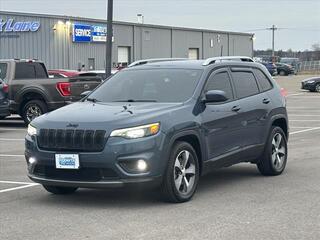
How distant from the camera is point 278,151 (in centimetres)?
934

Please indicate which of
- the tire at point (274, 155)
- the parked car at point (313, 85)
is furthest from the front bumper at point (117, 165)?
the parked car at point (313, 85)

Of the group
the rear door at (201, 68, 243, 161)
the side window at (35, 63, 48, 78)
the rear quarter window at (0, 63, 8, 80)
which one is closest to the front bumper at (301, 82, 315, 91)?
the side window at (35, 63, 48, 78)

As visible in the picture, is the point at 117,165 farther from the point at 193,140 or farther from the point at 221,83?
the point at 221,83

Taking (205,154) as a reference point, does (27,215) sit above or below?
below

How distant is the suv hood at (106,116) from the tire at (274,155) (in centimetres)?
216

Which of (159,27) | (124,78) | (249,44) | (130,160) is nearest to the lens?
(130,160)

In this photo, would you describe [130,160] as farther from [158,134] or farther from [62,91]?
[62,91]

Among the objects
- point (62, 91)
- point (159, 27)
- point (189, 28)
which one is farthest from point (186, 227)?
point (189, 28)

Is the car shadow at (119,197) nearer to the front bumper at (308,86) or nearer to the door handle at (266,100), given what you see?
the door handle at (266,100)

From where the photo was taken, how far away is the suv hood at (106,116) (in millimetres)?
6801

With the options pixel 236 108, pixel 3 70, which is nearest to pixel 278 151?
pixel 236 108

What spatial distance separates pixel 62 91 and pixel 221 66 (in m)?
9.48

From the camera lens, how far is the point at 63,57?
136ft

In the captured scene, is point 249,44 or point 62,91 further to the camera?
point 249,44
